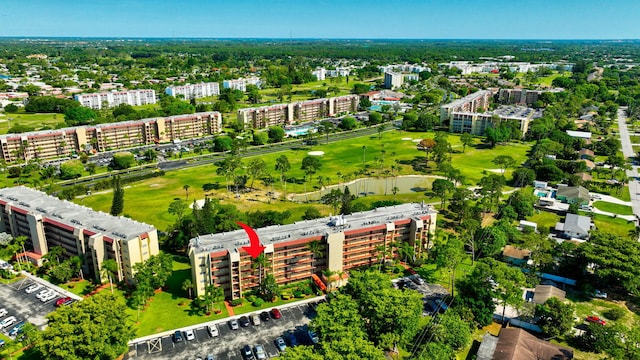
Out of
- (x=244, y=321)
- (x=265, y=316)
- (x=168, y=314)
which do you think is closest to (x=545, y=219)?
(x=265, y=316)

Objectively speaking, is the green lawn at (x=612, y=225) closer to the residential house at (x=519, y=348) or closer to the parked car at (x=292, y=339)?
the residential house at (x=519, y=348)

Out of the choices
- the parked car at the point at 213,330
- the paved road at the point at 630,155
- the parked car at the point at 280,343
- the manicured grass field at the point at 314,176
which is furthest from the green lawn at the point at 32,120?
the paved road at the point at 630,155

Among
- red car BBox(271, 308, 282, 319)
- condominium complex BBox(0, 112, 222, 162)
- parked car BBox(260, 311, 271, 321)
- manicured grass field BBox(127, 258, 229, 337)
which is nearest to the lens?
manicured grass field BBox(127, 258, 229, 337)

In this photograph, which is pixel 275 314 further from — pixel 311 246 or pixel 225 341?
pixel 311 246

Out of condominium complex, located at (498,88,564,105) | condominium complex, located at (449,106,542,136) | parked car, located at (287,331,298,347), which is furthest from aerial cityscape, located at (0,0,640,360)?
condominium complex, located at (498,88,564,105)

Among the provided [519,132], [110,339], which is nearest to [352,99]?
[519,132]

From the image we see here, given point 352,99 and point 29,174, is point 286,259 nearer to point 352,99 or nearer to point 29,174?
point 29,174

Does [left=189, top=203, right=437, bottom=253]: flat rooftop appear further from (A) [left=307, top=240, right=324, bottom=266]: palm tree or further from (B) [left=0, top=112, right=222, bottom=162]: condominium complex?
(B) [left=0, top=112, right=222, bottom=162]: condominium complex
